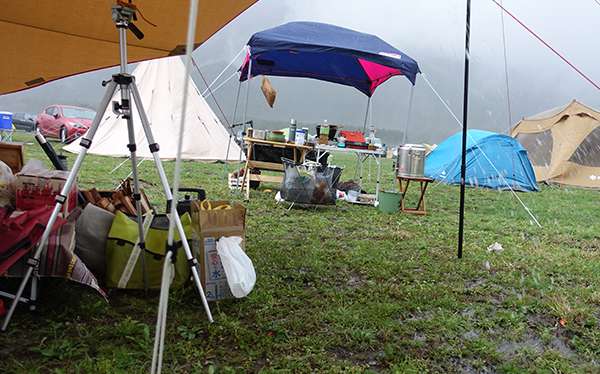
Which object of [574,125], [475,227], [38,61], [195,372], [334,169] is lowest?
[195,372]

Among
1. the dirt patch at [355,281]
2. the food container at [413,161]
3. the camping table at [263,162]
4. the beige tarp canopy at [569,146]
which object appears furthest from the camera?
the beige tarp canopy at [569,146]

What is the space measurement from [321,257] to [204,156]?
24.5 feet

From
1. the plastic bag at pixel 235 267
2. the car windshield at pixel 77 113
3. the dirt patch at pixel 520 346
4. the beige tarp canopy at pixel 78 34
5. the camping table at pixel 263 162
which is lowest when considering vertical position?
the dirt patch at pixel 520 346

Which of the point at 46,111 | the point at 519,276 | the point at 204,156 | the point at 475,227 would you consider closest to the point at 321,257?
the point at 519,276

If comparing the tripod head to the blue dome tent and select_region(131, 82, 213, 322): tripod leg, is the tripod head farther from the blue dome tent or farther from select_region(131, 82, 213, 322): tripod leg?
the blue dome tent

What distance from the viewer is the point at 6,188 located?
2.79m

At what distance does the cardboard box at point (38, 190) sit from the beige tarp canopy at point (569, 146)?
1212 centimetres

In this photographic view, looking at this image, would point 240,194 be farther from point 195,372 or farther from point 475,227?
point 195,372

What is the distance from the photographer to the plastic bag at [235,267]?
104 inches

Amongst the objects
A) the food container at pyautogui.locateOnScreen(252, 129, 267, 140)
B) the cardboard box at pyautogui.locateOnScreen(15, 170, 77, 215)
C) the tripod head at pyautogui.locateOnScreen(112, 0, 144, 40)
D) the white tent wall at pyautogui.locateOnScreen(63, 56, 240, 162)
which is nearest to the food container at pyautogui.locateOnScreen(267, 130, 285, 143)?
A: the food container at pyautogui.locateOnScreen(252, 129, 267, 140)

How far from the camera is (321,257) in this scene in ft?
13.3

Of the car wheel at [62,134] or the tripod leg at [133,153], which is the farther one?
the car wheel at [62,134]

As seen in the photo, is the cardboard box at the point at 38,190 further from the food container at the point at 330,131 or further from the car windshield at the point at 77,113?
the car windshield at the point at 77,113

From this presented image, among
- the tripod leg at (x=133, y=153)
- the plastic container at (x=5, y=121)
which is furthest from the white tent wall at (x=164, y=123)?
the tripod leg at (x=133, y=153)
